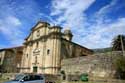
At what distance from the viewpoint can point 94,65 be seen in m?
31.5

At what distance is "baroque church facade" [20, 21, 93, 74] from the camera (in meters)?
40.4

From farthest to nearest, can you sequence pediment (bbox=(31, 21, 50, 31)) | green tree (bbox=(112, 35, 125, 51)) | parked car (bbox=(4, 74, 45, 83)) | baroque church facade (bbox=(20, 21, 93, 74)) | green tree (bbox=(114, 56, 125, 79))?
1. pediment (bbox=(31, 21, 50, 31))
2. baroque church facade (bbox=(20, 21, 93, 74))
3. green tree (bbox=(112, 35, 125, 51))
4. green tree (bbox=(114, 56, 125, 79))
5. parked car (bbox=(4, 74, 45, 83))

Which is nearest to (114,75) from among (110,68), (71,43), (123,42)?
(110,68)

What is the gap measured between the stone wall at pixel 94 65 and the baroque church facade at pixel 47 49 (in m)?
3.88

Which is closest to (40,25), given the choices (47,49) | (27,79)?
(47,49)

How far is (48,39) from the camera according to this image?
43031mm

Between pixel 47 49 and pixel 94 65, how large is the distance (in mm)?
14806

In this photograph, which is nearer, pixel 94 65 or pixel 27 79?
pixel 27 79

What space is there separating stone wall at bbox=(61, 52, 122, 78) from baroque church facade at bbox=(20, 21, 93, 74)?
3884 mm

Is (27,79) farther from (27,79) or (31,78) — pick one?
(31,78)

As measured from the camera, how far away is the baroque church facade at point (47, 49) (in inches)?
1592

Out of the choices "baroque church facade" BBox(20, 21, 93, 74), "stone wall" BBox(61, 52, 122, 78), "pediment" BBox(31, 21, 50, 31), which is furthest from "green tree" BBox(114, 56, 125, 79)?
"pediment" BBox(31, 21, 50, 31)

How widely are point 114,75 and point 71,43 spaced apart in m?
18.4

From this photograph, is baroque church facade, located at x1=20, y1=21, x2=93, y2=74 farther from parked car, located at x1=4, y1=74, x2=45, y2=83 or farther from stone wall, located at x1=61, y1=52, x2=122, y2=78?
parked car, located at x1=4, y1=74, x2=45, y2=83
